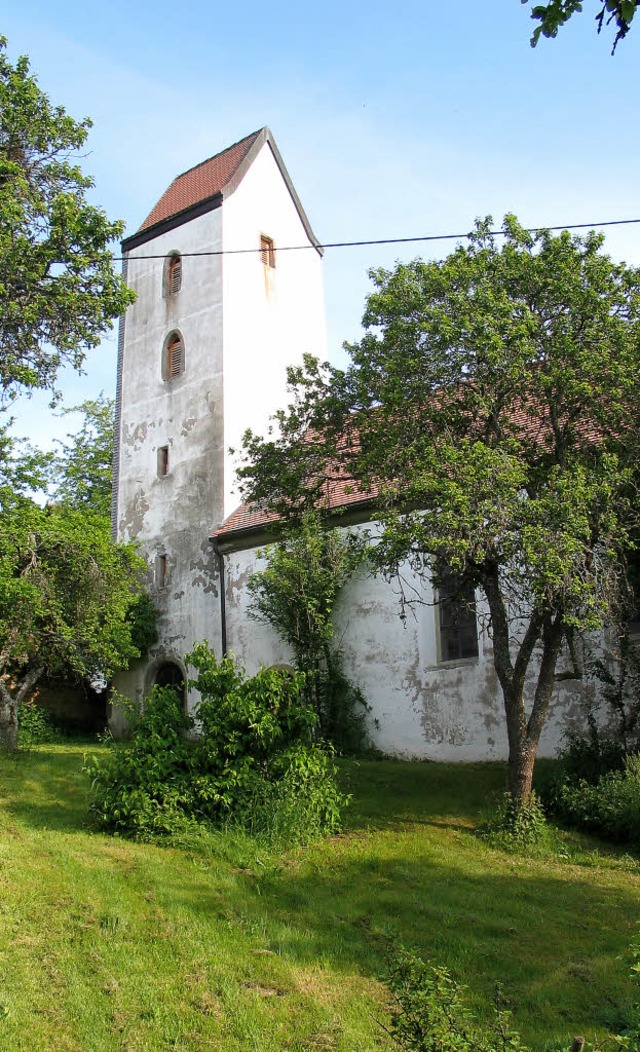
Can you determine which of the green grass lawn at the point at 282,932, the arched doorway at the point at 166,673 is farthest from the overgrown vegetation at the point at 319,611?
the green grass lawn at the point at 282,932

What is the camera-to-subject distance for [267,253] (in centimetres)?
2734

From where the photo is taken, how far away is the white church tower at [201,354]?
24312mm

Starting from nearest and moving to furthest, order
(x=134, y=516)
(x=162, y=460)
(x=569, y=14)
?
(x=569, y=14) → (x=162, y=460) → (x=134, y=516)

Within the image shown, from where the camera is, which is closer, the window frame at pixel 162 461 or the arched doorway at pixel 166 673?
the arched doorway at pixel 166 673

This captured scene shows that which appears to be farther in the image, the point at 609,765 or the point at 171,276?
the point at 171,276

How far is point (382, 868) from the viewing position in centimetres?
1039

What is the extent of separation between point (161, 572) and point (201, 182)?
40.8ft

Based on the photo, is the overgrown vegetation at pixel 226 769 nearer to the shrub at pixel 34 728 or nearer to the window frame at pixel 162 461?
the shrub at pixel 34 728

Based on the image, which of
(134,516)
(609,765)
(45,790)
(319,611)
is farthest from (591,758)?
(134,516)

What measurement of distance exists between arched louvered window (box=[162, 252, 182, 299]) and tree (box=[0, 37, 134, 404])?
13.1 metres

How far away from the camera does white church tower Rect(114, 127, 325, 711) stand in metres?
24.3

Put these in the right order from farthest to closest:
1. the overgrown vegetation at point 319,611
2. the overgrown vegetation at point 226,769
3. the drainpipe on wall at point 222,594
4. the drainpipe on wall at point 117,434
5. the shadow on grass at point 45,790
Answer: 1. the drainpipe on wall at point 117,434
2. the drainpipe on wall at point 222,594
3. the overgrown vegetation at point 319,611
4. the shadow on grass at point 45,790
5. the overgrown vegetation at point 226,769

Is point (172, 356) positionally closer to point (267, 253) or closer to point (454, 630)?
point (267, 253)

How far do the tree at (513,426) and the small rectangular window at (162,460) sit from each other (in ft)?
43.8
